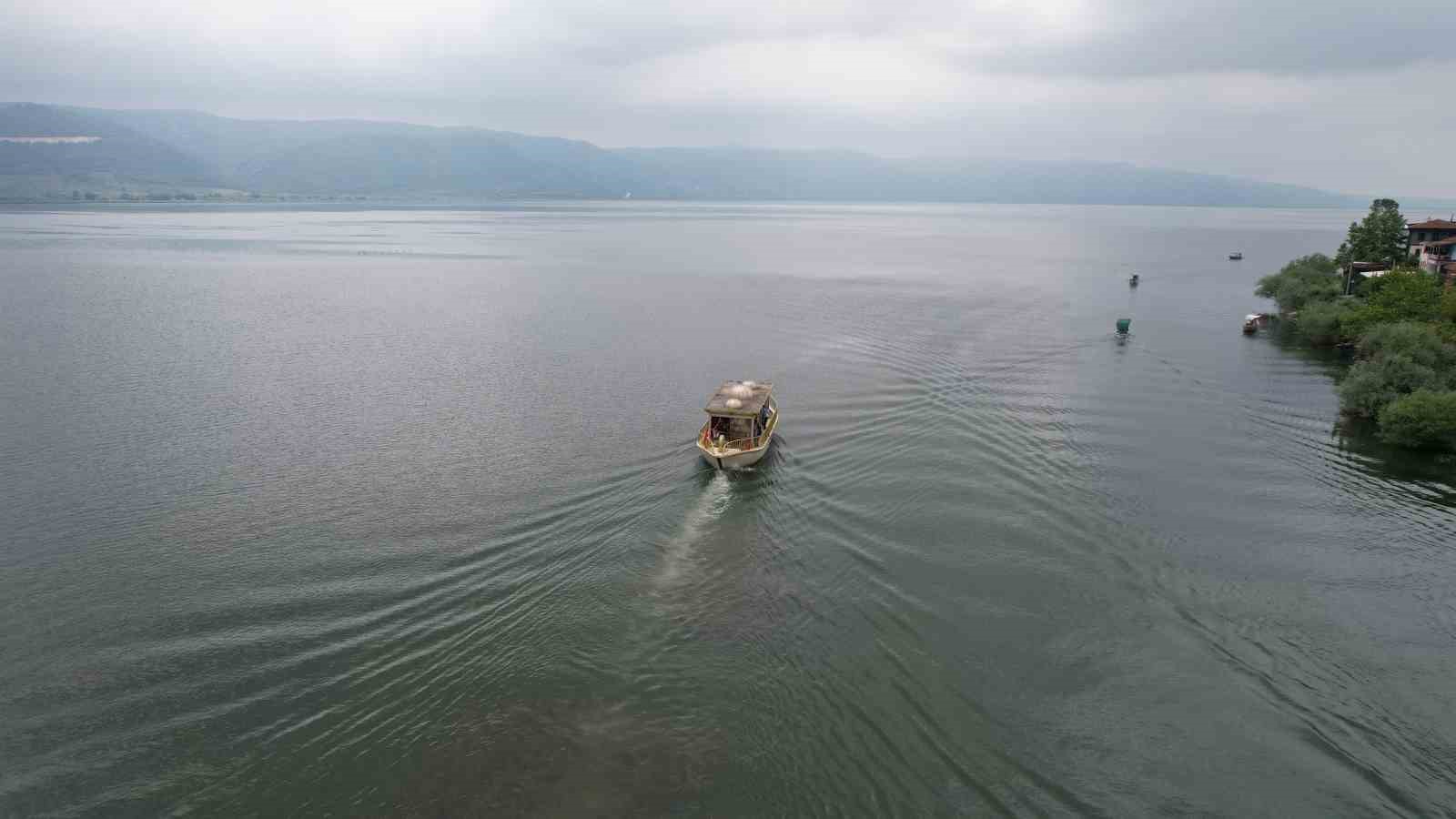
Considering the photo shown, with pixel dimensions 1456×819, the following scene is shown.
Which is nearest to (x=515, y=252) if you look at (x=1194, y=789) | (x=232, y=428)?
(x=232, y=428)

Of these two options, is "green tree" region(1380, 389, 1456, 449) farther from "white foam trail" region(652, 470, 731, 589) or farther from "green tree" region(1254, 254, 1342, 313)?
"green tree" region(1254, 254, 1342, 313)

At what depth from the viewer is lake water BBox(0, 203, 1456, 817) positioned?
2231 cm

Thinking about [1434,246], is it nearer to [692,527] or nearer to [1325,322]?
[1325,322]

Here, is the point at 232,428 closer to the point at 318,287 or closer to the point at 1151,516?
the point at 1151,516

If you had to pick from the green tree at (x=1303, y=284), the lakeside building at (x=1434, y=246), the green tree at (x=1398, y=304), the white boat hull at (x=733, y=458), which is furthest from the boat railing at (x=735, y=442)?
the green tree at (x=1303, y=284)

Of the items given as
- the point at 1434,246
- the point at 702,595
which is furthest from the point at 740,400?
the point at 1434,246

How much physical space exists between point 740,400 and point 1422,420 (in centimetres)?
4241

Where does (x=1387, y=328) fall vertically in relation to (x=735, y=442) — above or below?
above

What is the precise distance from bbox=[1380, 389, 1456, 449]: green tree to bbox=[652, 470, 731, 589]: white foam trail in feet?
142

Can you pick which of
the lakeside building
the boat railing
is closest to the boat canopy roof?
the boat railing

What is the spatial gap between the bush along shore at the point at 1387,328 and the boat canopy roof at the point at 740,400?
132 feet

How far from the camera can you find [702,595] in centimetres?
3098

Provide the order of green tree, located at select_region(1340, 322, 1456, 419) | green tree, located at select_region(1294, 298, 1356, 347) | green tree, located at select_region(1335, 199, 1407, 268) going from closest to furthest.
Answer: green tree, located at select_region(1340, 322, 1456, 419), green tree, located at select_region(1294, 298, 1356, 347), green tree, located at select_region(1335, 199, 1407, 268)

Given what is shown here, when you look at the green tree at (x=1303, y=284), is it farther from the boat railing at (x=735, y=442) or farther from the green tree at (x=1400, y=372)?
the boat railing at (x=735, y=442)
